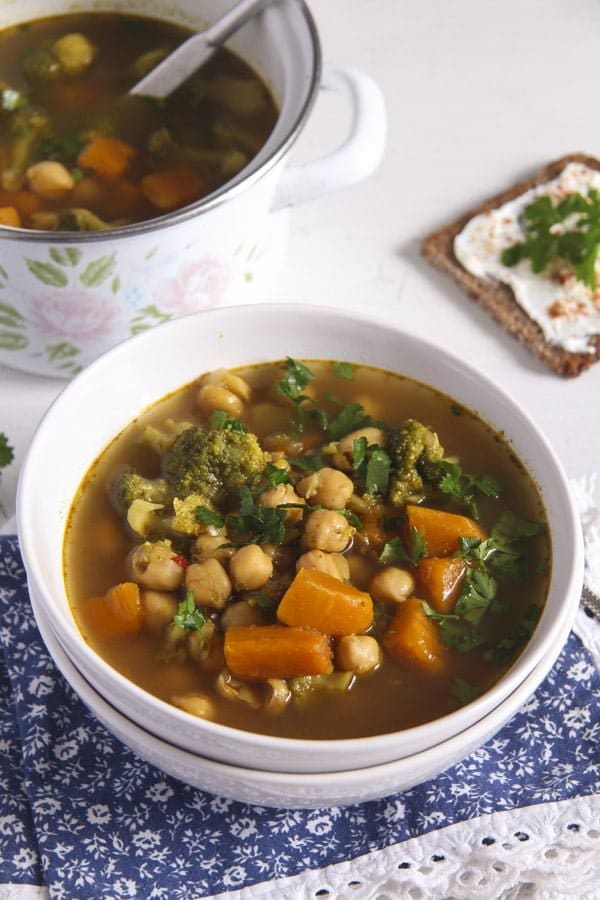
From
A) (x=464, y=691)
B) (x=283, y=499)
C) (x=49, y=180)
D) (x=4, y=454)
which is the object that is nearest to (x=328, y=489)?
(x=283, y=499)

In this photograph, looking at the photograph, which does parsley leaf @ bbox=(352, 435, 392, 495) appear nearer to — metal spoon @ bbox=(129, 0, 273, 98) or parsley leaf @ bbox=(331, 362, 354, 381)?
parsley leaf @ bbox=(331, 362, 354, 381)

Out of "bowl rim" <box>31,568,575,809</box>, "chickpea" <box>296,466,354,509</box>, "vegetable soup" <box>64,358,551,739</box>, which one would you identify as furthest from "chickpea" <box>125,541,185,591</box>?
"chickpea" <box>296,466,354,509</box>

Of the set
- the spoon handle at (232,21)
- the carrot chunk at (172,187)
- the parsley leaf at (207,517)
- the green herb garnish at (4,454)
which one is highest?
the spoon handle at (232,21)

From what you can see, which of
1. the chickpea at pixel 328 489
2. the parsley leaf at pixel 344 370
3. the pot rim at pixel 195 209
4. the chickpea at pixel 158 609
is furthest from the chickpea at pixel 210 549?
the pot rim at pixel 195 209

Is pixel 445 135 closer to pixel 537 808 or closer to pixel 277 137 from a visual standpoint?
pixel 277 137

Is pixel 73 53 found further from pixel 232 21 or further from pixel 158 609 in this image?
pixel 158 609

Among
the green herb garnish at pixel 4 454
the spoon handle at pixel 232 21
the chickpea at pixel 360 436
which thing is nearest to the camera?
the chickpea at pixel 360 436

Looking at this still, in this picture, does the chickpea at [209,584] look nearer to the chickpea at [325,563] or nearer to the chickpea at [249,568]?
the chickpea at [249,568]
